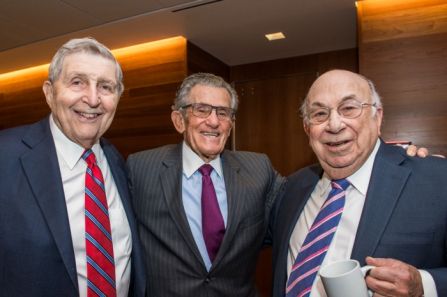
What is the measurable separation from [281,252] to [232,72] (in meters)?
4.63

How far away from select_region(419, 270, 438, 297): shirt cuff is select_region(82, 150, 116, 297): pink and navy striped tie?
3.66 feet

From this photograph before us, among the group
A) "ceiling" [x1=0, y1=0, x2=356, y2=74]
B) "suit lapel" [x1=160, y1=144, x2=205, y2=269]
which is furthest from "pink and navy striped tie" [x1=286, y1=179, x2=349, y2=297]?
"ceiling" [x1=0, y1=0, x2=356, y2=74]

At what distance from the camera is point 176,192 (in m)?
1.83

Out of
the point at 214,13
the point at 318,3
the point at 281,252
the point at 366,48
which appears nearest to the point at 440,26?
the point at 366,48

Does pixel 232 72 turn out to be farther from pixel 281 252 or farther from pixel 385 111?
pixel 281 252

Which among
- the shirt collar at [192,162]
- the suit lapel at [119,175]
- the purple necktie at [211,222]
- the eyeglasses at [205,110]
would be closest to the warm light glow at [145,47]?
→ the eyeglasses at [205,110]

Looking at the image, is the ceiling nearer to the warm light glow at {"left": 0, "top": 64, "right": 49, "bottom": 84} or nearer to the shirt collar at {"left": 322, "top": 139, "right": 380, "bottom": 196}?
the warm light glow at {"left": 0, "top": 64, "right": 49, "bottom": 84}

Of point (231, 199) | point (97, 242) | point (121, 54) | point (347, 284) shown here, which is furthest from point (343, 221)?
point (121, 54)

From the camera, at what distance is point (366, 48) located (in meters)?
3.68

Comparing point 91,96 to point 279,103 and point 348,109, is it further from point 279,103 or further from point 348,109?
point 279,103

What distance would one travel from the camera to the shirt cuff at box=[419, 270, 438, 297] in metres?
1.19

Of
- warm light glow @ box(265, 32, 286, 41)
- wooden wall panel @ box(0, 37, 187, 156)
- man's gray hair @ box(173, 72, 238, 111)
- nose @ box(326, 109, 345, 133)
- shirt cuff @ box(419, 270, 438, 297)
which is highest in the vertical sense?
warm light glow @ box(265, 32, 286, 41)

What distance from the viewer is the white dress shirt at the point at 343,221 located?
4.53ft

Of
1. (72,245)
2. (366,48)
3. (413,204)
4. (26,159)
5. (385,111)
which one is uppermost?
(366,48)
